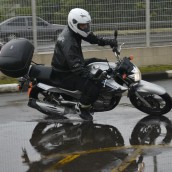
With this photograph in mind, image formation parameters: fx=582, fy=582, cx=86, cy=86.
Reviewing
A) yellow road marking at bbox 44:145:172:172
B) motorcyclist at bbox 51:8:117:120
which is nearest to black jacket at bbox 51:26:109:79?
motorcyclist at bbox 51:8:117:120

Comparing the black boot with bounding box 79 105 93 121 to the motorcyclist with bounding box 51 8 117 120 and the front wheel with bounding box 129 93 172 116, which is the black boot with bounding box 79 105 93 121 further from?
the front wheel with bounding box 129 93 172 116

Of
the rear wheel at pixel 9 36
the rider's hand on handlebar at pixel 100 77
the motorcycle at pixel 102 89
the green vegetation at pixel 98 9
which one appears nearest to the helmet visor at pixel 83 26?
the motorcycle at pixel 102 89

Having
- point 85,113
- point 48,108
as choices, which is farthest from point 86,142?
point 48,108

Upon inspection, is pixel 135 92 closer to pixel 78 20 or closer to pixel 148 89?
pixel 148 89

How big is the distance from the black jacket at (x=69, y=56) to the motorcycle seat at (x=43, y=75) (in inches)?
6.1

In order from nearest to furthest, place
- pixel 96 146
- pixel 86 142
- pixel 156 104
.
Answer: pixel 96 146 < pixel 86 142 < pixel 156 104

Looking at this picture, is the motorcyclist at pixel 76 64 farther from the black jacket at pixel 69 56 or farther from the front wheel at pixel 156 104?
the front wheel at pixel 156 104

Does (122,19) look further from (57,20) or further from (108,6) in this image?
(57,20)

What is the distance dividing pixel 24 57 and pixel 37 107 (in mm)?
854

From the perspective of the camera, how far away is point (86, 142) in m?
8.05

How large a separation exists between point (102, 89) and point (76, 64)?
618 millimetres

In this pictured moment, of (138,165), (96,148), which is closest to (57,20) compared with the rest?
(96,148)

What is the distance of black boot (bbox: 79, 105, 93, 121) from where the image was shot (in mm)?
9355

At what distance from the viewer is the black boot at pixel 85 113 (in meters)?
9.36
